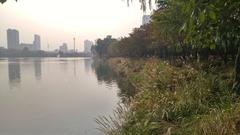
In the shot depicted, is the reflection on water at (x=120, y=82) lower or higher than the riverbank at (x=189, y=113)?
lower

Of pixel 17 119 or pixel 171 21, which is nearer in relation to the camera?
pixel 17 119

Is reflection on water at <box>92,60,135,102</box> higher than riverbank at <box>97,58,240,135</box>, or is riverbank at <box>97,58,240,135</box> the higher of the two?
riverbank at <box>97,58,240,135</box>

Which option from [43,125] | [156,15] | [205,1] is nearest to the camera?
[205,1]

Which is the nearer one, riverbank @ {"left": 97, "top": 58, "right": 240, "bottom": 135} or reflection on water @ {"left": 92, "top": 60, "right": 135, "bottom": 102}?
riverbank @ {"left": 97, "top": 58, "right": 240, "bottom": 135}

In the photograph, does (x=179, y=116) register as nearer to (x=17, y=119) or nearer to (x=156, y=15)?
(x=17, y=119)

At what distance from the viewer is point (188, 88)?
9.34m

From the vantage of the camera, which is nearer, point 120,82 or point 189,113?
point 189,113

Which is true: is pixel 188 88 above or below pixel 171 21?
below

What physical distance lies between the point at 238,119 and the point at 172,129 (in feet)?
5.52

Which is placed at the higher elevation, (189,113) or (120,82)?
(189,113)

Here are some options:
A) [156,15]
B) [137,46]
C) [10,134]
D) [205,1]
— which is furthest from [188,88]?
[137,46]

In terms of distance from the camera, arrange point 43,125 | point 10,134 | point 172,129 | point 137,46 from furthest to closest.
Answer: point 137,46 → point 43,125 → point 10,134 → point 172,129

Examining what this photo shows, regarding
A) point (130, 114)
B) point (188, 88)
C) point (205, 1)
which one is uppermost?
point (205, 1)

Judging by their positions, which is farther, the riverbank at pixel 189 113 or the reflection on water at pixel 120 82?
the reflection on water at pixel 120 82
